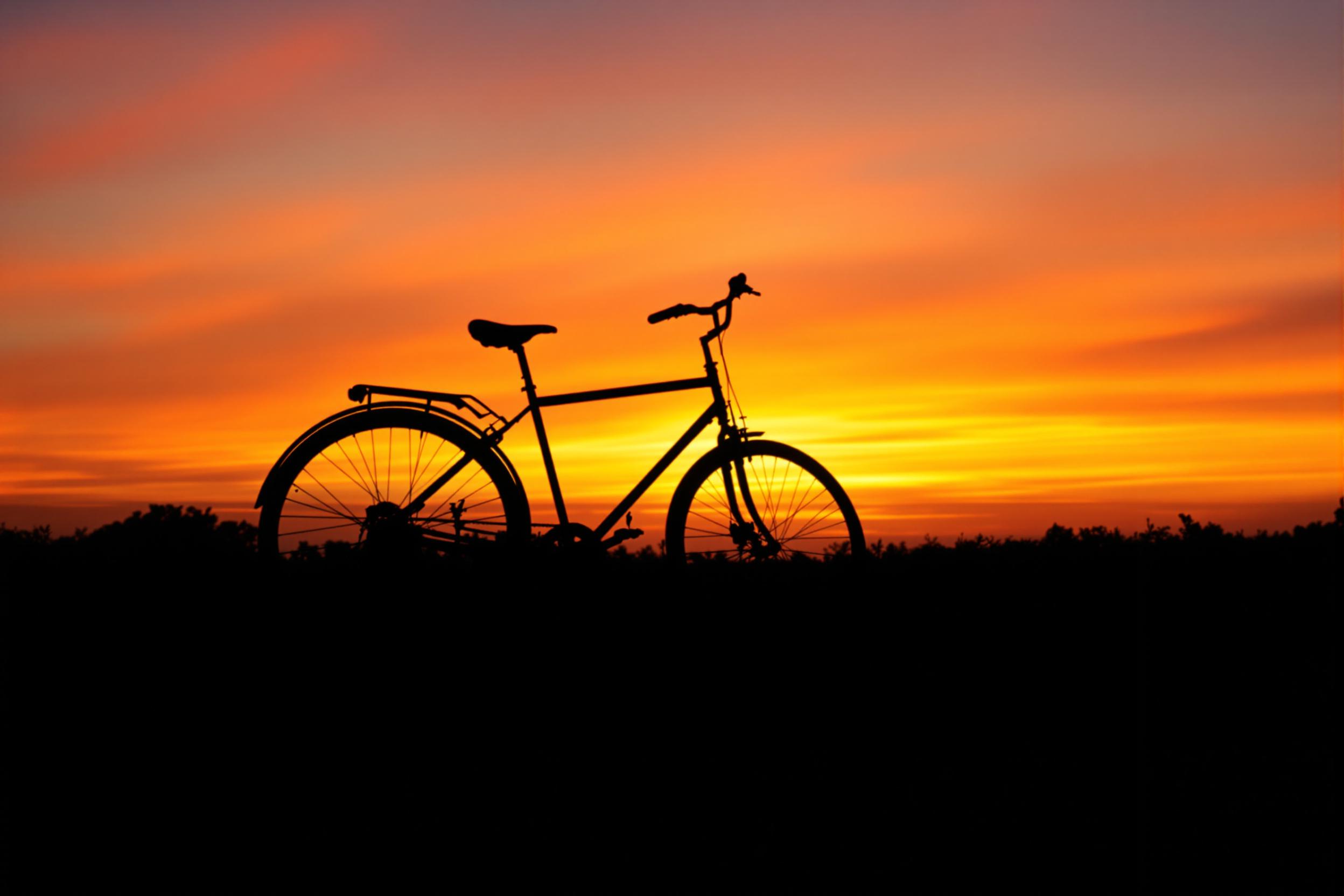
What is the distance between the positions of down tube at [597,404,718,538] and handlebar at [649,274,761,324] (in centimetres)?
69

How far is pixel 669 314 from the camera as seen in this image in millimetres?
8297

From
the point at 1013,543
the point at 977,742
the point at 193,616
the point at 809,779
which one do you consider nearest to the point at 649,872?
the point at 809,779

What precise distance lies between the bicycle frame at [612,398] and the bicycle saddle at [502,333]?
0.07 meters

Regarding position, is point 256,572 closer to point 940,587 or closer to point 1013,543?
point 940,587

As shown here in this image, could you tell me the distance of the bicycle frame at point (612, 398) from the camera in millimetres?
7859

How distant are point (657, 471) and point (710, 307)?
4.00ft

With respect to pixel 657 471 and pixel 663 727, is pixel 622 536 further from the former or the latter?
pixel 663 727

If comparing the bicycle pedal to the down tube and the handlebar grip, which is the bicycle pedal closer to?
the down tube

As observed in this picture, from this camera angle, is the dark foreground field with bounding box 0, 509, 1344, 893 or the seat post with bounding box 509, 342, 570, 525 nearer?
the dark foreground field with bounding box 0, 509, 1344, 893

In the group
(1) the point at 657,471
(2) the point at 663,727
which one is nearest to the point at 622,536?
(1) the point at 657,471

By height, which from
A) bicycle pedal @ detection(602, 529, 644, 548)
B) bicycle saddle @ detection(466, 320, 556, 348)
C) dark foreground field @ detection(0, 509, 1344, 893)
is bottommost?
dark foreground field @ detection(0, 509, 1344, 893)

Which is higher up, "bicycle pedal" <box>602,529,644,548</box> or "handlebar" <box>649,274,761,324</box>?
"handlebar" <box>649,274,761,324</box>

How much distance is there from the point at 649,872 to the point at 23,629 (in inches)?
177

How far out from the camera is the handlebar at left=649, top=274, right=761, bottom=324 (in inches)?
327
